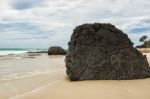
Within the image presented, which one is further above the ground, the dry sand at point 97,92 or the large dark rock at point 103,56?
the large dark rock at point 103,56

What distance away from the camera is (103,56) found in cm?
869

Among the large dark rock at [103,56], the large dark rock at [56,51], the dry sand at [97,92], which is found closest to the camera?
the dry sand at [97,92]

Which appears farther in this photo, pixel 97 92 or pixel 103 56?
pixel 103 56

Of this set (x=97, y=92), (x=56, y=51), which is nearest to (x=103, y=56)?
(x=97, y=92)

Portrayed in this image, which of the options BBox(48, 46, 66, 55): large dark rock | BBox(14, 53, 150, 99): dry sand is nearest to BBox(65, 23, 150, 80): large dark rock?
BBox(14, 53, 150, 99): dry sand

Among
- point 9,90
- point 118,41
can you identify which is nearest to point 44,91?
point 9,90

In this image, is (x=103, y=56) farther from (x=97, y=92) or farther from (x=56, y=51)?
(x=56, y=51)

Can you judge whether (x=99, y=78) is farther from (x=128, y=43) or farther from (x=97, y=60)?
(x=128, y=43)

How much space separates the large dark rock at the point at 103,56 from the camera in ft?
27.9

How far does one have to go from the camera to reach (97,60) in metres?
8.63

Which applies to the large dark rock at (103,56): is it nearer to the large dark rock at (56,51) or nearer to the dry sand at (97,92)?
the dry sand at (97,92)

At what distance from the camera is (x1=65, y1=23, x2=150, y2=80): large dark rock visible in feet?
27.9

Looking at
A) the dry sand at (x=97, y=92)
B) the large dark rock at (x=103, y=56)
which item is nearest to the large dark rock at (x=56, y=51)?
the large dark rock at (x=103, y=56)

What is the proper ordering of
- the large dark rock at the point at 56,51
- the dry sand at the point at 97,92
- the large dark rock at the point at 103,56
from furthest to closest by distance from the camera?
the large dark rock at the point at 56,51 → the large dark rock at the point at 103,56 → the dry sand at the point at 97,92
